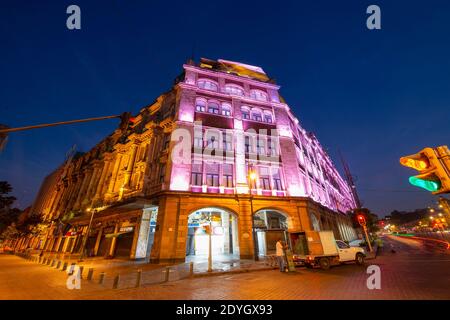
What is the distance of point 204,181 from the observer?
1961cm

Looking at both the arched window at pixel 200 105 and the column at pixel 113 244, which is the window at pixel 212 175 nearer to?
the arched window at pixel 200 105

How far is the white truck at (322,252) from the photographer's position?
12.3 m

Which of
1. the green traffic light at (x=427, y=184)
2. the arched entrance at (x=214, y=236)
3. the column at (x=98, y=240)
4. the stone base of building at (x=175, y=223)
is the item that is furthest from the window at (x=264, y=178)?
the column at (x=98, y=240)

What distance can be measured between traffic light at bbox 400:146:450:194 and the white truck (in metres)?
11.0

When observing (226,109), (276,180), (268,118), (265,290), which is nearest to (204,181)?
(276,180)

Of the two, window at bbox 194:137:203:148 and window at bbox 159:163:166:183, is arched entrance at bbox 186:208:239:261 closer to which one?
window at bbox 159:163:166:183

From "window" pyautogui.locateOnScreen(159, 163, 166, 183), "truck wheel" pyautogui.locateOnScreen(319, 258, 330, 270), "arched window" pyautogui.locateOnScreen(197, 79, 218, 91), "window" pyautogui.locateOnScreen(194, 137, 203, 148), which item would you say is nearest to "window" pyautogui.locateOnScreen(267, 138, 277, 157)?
"window" pyautogui.locateOnScreen(194, 137, 203, 148)

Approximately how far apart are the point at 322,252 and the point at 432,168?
1157cm

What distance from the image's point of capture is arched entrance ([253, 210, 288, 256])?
2081 centimetres

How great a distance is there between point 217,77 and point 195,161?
41.7 ft

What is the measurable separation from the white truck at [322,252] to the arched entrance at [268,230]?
23.1ft

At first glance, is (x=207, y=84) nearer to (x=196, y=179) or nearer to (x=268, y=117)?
(x=268, y=117)
